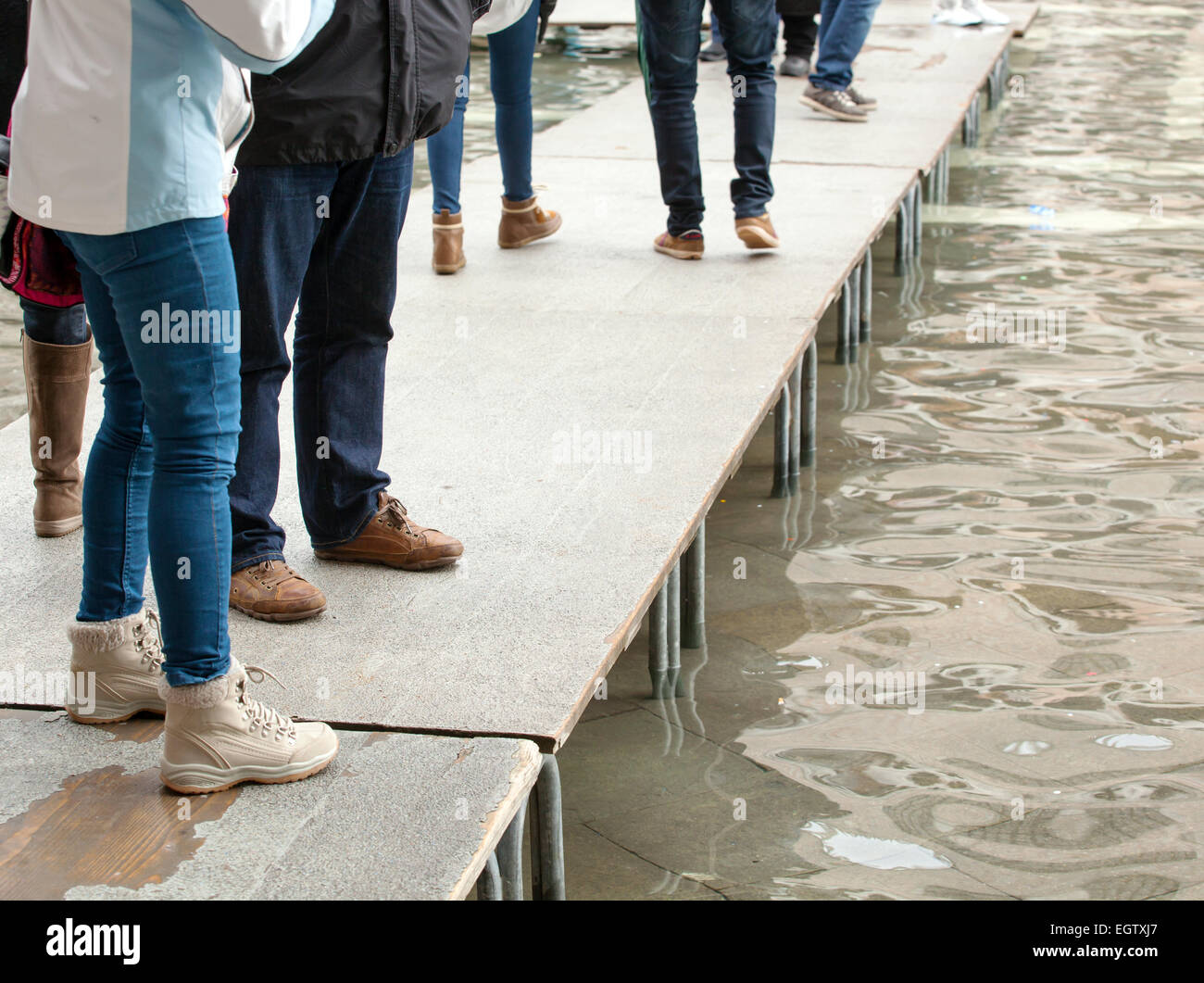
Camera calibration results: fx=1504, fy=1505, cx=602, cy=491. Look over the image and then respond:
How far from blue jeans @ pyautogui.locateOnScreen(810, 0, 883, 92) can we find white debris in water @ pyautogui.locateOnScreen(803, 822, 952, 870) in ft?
19.3

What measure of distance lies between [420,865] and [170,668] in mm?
487

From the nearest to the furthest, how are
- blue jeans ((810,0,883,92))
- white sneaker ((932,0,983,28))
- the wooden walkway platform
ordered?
the wooden walkway platform
blue jeans ((810,0,883,92))
white sneaker ((932,0,983,28))

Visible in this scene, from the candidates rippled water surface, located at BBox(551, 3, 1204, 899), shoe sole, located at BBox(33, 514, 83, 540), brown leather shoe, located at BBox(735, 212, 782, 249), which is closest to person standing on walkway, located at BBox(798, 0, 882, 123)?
rippled water surface, located at BBox(551, 3, 1204, 899)

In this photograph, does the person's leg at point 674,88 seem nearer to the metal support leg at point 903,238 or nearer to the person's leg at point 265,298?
the metal support leg at point 903,238

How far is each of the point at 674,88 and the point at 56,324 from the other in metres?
2.63

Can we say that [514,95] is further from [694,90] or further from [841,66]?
[841,66]

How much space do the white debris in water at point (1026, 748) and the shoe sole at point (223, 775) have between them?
148 cm

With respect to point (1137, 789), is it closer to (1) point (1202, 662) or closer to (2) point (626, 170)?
(1) point (1202, 662)

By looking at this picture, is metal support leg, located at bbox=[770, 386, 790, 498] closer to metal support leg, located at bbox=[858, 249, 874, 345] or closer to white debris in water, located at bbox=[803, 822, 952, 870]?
metal support leg, located at bbox=[858, 249, 874, 345]

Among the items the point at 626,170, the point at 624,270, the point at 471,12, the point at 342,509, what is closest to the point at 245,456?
the point at 342,509

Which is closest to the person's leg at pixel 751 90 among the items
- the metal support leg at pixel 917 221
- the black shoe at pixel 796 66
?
the metal support leg at pixel 917 221

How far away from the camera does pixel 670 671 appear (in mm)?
3441

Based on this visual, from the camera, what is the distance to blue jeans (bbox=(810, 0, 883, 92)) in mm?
7789

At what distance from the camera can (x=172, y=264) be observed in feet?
6.86
